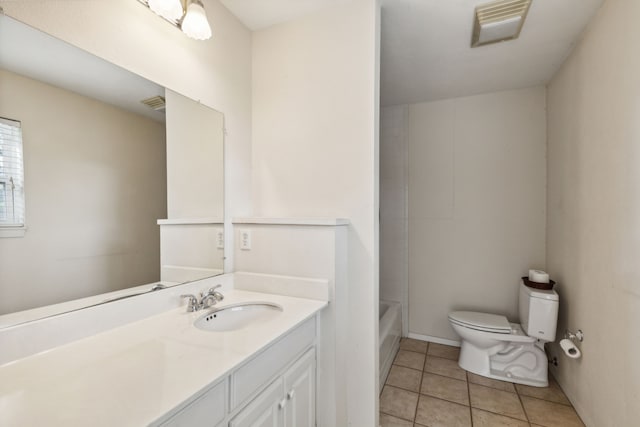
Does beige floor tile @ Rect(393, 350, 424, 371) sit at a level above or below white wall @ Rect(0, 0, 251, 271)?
below

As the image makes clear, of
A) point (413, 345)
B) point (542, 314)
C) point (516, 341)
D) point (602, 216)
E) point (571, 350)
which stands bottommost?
point (413, 345)

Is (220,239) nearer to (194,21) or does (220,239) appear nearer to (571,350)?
(194,21)

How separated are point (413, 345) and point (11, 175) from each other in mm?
2980

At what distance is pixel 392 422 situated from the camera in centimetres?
169

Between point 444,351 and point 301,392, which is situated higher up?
point 301,392

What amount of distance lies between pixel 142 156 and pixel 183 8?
0.72m

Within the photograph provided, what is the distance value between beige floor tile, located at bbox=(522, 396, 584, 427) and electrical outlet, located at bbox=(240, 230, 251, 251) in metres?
2.06

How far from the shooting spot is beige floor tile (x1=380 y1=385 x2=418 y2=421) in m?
1.77

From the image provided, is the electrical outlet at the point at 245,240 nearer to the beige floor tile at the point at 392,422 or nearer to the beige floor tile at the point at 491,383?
the beige floor tile at the point at 392,422

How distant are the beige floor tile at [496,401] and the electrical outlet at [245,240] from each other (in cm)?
183

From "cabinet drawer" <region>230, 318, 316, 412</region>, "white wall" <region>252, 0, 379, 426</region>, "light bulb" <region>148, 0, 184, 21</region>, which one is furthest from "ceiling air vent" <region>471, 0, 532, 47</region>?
"cabinet drawer" <region>230, 318, 316, 412</region>

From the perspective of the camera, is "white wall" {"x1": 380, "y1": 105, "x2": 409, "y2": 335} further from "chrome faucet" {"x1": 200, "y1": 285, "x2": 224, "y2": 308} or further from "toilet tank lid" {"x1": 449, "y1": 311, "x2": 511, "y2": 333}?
"chrome faucet" {"x1": 200, "y1": 285, "x2": 224, "y2": 308}

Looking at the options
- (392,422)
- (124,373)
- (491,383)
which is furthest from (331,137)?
(491,383)

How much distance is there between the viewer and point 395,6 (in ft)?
5.05
